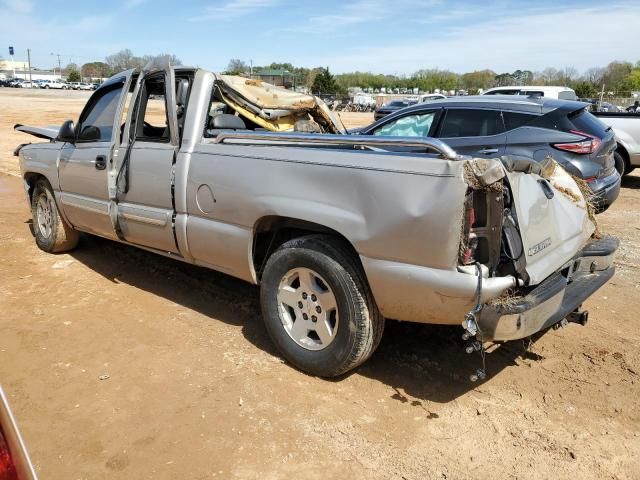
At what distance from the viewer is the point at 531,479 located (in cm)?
273

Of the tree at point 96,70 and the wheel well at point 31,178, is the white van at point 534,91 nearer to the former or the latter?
the wheel well at point 31,178

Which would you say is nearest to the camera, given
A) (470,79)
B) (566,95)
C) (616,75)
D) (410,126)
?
(410,126)

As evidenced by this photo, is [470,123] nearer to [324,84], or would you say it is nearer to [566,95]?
[566,95]

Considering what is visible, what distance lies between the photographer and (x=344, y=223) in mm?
3234

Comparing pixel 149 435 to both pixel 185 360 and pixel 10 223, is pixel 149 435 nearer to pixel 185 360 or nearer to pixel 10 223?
pixel 185 360

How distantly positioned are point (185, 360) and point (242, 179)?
1325 mm

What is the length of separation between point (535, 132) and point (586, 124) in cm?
84

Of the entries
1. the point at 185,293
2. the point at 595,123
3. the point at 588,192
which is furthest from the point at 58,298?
the point at 595,123

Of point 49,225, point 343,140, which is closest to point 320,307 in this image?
point 343,140

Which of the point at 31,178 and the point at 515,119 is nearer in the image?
the point at 31,178

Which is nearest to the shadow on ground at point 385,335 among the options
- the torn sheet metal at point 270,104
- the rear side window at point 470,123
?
the torn sheet metal at point 270,104

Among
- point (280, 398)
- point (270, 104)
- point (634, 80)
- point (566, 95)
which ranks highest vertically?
point (634, 80)

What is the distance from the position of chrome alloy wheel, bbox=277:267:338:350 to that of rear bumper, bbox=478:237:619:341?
38.6 inches

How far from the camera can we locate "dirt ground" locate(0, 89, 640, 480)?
9.38ft
